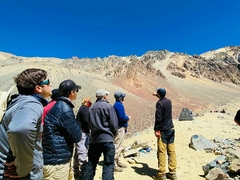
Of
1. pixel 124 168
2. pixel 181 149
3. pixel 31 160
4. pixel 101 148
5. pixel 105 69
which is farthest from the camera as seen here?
pixel 105 69

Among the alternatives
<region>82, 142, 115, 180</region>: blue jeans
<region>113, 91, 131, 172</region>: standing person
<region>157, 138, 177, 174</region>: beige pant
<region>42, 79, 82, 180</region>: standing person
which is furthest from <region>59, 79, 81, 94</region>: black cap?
<region>157, 138, 177, 174</region>: beige pant

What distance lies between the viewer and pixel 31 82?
1.93 metres

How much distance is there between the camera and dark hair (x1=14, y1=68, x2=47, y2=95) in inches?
74.8

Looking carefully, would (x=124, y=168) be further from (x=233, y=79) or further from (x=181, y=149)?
(x=233, y=79)

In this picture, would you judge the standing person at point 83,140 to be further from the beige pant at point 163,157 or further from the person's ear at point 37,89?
the person's ear at point 37,89

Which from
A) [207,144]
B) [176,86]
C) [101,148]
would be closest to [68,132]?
[101,148]

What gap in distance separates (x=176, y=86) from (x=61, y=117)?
51.5 meters

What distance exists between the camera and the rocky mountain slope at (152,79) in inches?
1185

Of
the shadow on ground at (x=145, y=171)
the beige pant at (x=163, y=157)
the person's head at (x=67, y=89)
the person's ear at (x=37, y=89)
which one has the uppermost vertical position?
the person's head at (x=67, y=89)

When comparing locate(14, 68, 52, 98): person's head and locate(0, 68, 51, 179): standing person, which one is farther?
locate(14, 68, 52, 98): person's head

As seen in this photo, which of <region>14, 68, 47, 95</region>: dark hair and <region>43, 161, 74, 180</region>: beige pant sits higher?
<region>14, 68, 47, 95</region>: dark hair

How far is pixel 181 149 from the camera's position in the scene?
7.18 meters

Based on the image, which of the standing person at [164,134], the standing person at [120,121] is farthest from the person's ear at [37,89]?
the standing person at [164,134]

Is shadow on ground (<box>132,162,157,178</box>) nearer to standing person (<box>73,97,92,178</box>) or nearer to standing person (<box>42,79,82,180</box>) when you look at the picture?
standing person (<box>73,97,92,178</box>)
